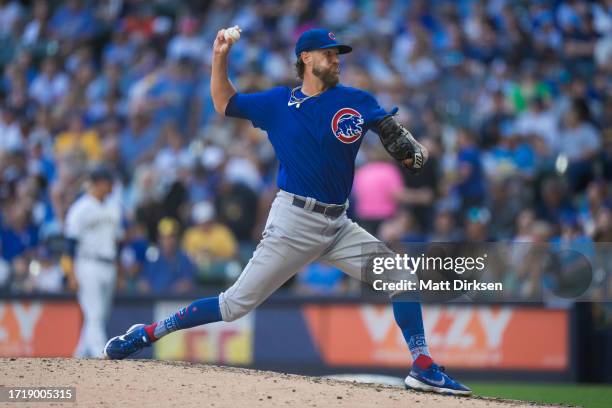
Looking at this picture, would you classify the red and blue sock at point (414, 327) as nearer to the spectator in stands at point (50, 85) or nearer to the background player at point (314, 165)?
the background player at point (314, 165)

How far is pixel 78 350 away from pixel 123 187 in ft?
10.7

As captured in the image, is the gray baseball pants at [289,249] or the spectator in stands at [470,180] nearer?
the gray baseball pants at [289,249]

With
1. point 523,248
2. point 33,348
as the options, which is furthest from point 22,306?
point 523,248

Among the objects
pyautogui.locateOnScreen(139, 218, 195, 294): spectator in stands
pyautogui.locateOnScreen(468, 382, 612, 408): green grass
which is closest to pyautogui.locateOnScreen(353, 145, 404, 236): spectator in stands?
pyautogui.locateOnScreen(139, 218, 195, 294): spectator in stands

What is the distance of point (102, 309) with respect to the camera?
37.7 ft

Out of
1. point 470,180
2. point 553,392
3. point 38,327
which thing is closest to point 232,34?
point 553,392

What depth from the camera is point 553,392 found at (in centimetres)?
959

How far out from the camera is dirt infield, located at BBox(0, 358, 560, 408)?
618cm

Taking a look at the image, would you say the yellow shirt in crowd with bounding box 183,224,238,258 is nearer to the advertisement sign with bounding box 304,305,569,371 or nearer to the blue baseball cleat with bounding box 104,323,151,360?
the advertisement sign with bounding box 304,305,569,371

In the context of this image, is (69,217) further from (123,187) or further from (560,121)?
(560,121)

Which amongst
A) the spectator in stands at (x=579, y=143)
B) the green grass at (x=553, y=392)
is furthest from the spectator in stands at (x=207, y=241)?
the spectator in stands at (x=579, y=143)

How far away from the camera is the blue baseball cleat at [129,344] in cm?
708

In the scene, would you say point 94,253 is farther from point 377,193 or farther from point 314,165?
point 314,165

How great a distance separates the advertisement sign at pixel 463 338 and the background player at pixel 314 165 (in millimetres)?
4431
